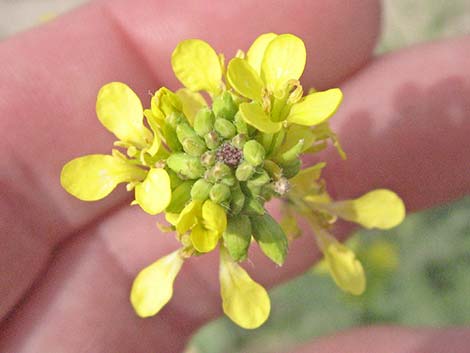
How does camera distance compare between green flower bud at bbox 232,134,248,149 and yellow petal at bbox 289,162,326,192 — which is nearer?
green flower bud at bbox 232,134,248,149

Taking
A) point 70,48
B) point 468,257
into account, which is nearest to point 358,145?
point 70,48

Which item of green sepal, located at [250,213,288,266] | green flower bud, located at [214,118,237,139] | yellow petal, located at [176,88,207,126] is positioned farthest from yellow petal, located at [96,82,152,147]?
green sepal, located at [250,213,288,266]

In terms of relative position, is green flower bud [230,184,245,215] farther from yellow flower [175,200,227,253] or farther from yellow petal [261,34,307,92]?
yellow petal [261,34,307,92]

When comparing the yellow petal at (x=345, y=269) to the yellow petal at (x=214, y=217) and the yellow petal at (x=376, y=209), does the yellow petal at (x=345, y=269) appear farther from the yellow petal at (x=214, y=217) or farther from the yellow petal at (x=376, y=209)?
the yellow petal at (x=214, y=217)

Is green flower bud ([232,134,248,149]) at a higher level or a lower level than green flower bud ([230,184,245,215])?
higher

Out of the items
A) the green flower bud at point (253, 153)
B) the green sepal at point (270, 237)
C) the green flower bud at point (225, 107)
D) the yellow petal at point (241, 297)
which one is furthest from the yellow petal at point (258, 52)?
the yellow petal at point (241, 297)

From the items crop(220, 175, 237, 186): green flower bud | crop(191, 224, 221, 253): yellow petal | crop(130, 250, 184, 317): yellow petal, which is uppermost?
crop(220, 175, 237, 186): green flower bud

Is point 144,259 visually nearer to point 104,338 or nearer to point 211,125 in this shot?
point 104,338
